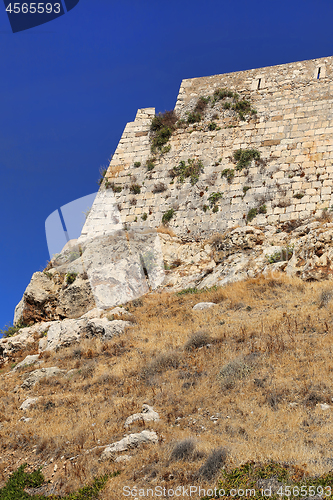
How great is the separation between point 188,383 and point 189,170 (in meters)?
12.1

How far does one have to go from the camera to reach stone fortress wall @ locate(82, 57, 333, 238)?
603 inches

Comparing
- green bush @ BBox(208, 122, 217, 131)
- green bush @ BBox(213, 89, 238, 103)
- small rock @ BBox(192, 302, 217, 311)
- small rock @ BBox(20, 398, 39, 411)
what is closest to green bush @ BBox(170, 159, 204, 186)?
green bush @ BBox(208, 122, 217, 131)

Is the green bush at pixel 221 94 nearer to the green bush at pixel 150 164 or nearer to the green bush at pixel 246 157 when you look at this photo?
the green bush at pixel 246 157

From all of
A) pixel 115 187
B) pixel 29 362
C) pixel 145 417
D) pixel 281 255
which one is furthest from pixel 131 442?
pixel 115 187

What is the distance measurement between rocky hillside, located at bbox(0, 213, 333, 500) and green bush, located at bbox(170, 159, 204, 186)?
17.5ft

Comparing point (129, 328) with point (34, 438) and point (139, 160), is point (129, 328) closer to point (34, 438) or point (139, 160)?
point (34, 438)

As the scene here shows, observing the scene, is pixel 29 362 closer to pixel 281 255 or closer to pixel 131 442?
pixel 131 442

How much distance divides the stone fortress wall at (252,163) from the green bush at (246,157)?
0.75ft

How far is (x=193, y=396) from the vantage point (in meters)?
→ 5.99

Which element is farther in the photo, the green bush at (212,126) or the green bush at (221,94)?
the green bush at (221,94)

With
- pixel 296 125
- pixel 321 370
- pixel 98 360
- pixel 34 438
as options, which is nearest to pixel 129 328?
pixel 98 360

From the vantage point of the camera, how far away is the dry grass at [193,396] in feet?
14.5

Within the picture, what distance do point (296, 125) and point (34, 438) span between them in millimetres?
15399

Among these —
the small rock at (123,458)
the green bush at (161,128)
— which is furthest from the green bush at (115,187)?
the small rock at (123,458)
